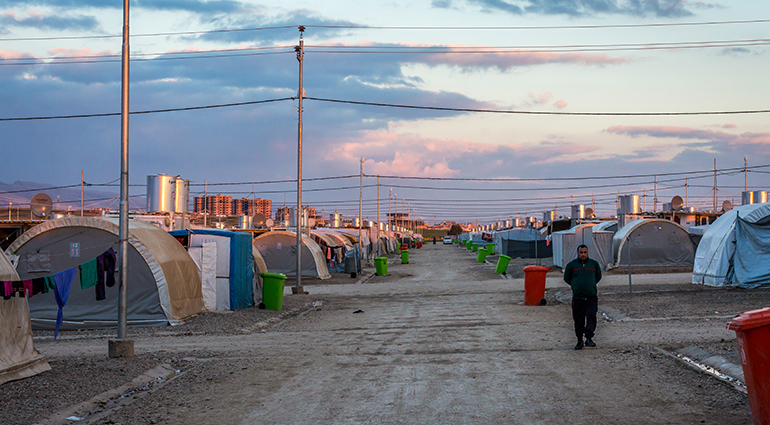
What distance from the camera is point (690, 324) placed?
1475cm

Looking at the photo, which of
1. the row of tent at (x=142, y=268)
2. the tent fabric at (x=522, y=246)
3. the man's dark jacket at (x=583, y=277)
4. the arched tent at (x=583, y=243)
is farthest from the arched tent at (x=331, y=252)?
the man's dark jacket at (x=583, y=277)

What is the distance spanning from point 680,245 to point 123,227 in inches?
1492

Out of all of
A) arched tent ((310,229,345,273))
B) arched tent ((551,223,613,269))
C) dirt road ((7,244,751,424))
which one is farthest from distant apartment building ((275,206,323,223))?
dirt road ((7,244,751,424))

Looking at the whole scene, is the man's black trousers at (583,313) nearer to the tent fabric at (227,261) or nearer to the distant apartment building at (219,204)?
the tent fabric at (227,261)

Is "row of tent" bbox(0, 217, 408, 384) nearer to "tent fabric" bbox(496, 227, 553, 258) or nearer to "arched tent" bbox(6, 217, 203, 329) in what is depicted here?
"arched tent" bbox(6, 217, 203, 329)

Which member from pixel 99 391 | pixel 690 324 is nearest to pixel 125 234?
pixel 99 391

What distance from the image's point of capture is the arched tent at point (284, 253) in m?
36.2

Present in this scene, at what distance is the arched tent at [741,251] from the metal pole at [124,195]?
2153cm

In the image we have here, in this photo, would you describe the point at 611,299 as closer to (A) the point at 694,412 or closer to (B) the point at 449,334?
(B) the point at 449,334

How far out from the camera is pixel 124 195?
11094 mm

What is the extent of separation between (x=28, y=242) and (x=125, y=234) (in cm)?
797

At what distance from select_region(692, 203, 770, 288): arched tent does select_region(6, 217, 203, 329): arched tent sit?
19903 mm

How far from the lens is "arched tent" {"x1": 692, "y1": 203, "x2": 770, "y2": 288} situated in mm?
23578

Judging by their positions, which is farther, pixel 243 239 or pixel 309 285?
pixel 309 285
